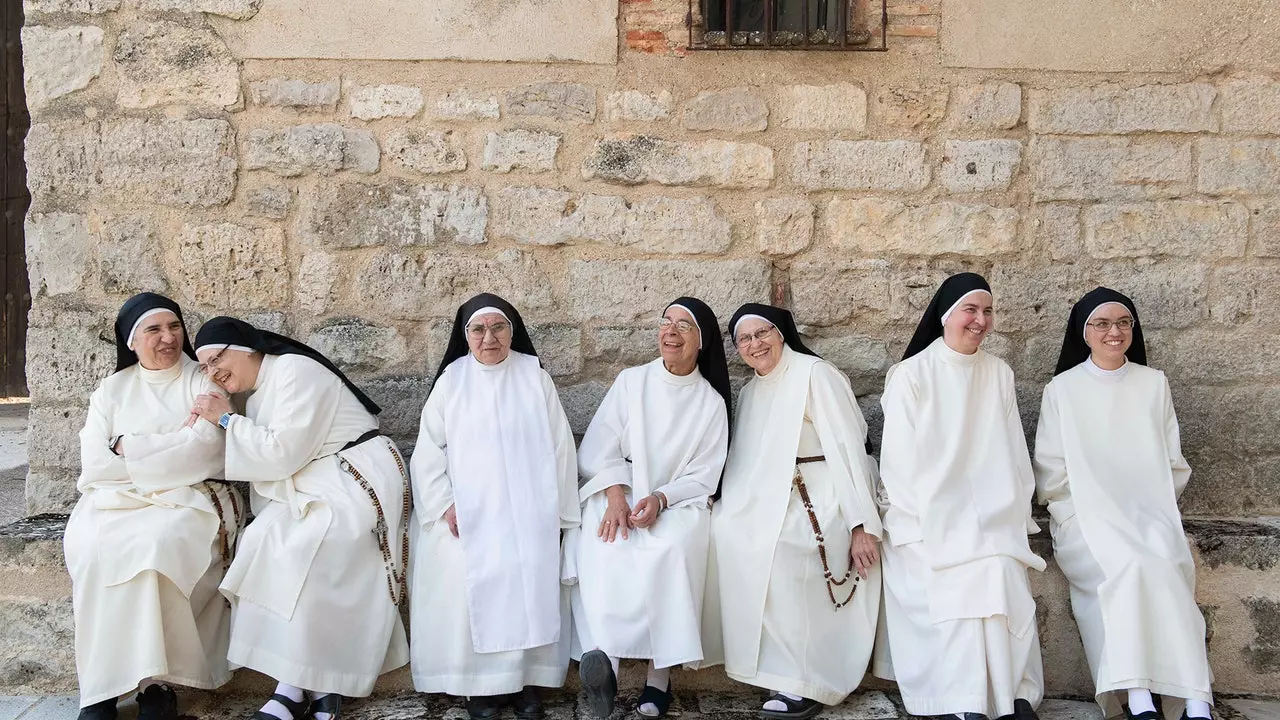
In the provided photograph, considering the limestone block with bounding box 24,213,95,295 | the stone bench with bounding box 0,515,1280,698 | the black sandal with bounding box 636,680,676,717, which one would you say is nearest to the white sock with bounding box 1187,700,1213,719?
the stone bench with bounding box 0,515,1280,698

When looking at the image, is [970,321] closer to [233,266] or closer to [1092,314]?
[1092,314]

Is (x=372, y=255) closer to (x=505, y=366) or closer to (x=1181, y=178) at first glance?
(x=505, y=366)

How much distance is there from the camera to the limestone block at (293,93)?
14.5 ft

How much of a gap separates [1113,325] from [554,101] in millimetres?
2427

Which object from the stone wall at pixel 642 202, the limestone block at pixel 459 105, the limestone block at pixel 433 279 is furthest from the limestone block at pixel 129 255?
the limestone block at pixel 459 105

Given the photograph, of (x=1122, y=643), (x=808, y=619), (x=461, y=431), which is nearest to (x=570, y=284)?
A: (x=461, y=431)

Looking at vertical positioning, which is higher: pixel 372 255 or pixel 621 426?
pixel 372 255

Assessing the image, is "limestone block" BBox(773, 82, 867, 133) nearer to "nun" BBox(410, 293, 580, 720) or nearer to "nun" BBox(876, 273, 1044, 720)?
"nun" BBox(876, 273, 1044, 720)

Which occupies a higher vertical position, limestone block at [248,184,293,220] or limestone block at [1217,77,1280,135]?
limestone block at [1217,77,1280,135]

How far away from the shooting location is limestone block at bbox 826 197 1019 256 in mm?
4488

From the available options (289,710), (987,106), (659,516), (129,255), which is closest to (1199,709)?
(659,516)

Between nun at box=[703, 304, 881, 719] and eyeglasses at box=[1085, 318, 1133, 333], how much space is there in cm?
96

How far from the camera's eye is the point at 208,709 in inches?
146

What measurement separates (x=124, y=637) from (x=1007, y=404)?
127 inches
